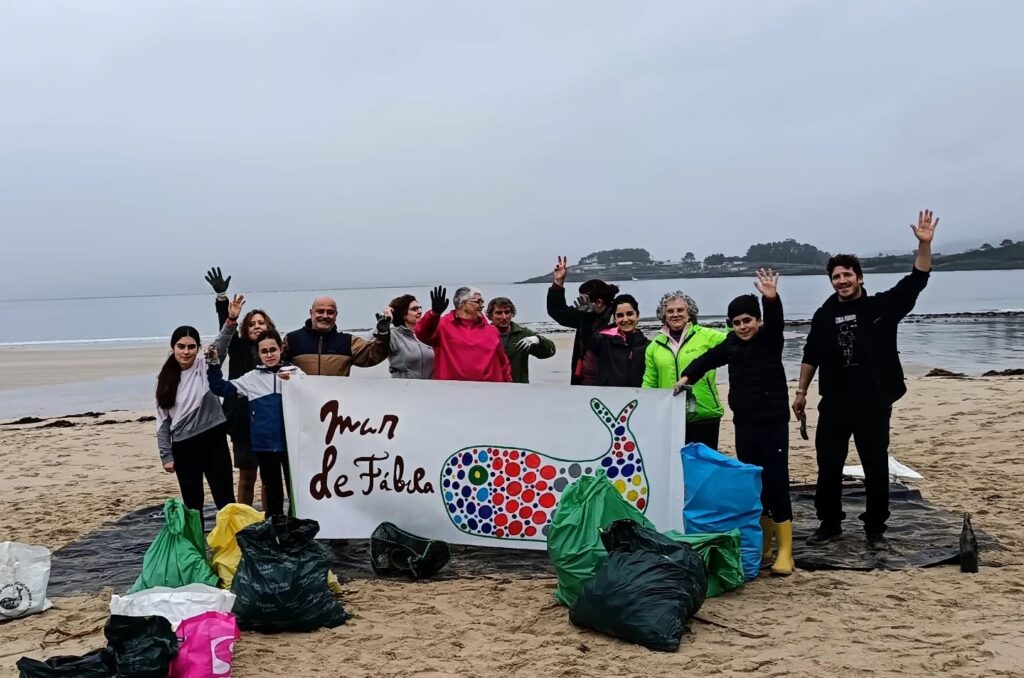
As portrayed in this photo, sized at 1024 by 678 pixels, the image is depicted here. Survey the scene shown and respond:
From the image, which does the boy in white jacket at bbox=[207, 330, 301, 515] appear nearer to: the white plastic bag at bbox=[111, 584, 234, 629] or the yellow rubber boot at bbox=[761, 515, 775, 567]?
the white plastic bag at bbox=[111, 584, 234, 629]

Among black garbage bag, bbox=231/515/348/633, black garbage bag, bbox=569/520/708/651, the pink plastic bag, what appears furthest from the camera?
black garbage bag, bbox=231/515/348/633

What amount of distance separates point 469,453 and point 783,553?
6.42 feet

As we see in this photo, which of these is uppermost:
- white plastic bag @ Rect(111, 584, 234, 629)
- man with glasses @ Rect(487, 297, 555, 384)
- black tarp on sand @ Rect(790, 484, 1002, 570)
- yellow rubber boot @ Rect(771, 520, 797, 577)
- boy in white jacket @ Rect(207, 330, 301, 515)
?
man with glasses @ Rect(487, 297, 555, 384)

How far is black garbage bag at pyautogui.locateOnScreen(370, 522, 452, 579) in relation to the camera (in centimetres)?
470

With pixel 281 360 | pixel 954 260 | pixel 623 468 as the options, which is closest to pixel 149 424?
pixel 281 360

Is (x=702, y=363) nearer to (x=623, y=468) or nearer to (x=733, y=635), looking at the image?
(x=623, y=468)

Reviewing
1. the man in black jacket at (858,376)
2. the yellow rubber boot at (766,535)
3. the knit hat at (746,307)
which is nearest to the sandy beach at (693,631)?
the yellow rubber boot at (766,535)

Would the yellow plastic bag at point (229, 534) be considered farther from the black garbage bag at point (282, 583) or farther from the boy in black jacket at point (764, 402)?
the boy in black jacket at point (764, 402)

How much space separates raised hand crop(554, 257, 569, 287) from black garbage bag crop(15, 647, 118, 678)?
135 inches

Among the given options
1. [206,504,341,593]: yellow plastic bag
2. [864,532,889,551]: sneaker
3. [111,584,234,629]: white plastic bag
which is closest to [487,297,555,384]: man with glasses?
[206,504,341,593]: yellow plastic bag

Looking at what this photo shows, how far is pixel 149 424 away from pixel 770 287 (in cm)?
965

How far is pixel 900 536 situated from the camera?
5070mm

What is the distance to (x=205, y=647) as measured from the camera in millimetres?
3236

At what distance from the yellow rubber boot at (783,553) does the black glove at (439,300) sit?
100 inches
